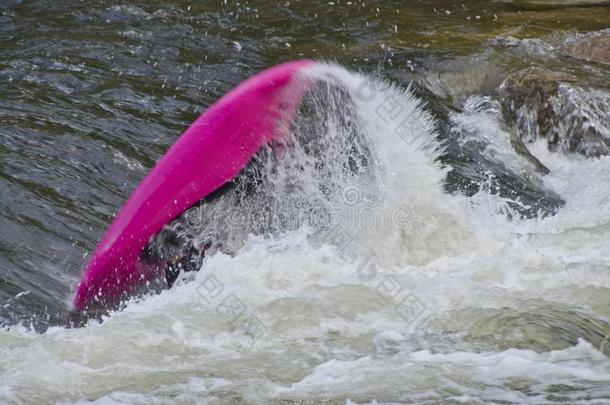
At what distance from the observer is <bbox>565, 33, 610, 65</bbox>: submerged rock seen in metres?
7.34

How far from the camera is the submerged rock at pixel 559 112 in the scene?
21.6 ft

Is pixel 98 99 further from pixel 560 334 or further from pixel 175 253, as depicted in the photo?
pixel 560 334

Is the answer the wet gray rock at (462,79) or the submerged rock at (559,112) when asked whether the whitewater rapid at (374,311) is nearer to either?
the submerged rock at (559,112)

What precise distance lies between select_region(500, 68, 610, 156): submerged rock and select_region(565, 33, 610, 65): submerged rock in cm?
54

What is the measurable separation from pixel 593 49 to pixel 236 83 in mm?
2652

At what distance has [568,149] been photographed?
666 cm

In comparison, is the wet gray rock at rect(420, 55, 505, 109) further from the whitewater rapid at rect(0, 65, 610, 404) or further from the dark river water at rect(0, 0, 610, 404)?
the whitewater rapid at rect(0, 65, 610, 404)

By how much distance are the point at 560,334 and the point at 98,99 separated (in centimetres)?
411

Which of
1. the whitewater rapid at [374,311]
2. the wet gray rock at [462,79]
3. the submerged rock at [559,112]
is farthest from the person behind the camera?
the wet gray rock at [462,79]

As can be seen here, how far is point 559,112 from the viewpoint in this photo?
6.70 m

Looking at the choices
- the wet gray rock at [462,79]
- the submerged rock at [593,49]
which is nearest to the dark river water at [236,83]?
the wet gray rock at [462,79]

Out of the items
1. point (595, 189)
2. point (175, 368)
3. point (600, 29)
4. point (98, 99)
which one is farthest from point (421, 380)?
point (600, 29)

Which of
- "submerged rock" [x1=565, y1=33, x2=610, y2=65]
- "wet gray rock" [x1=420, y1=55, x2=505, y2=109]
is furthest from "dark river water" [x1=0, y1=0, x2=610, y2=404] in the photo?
"submerged rock" [x1=565, y1=33, x2=610, y2=65]

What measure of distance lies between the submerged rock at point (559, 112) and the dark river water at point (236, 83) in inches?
3.9
